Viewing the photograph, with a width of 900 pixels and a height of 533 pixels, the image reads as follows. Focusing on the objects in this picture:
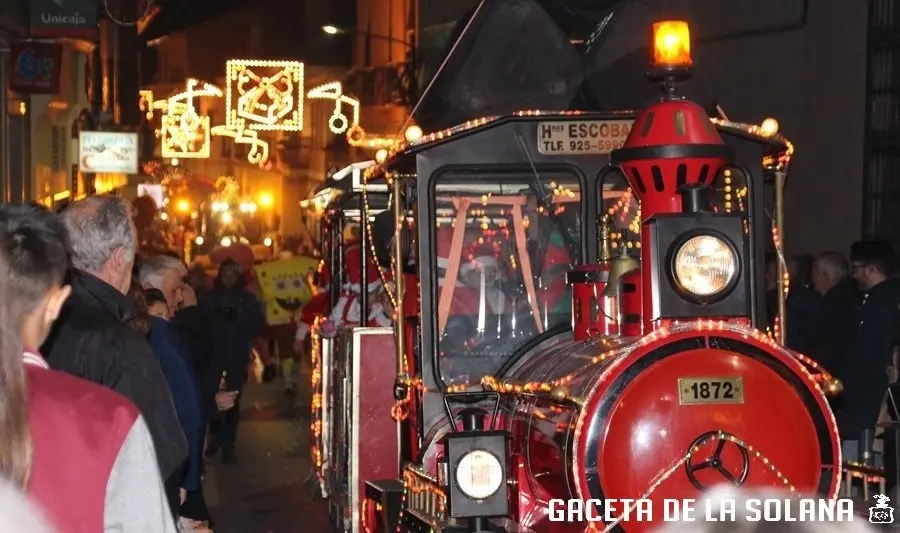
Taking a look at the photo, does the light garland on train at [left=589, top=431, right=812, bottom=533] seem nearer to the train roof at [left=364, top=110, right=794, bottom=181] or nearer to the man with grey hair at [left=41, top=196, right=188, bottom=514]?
the man with grey hair at [left=41, top=196, right=188, bottom=514]

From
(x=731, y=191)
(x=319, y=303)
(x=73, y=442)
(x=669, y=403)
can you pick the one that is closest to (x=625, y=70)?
(x=731, y=191)

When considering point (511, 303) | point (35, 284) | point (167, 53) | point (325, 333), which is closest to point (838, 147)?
point (325, 333)

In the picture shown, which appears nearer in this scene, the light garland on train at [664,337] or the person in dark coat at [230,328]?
the light garland on train at [664,337]

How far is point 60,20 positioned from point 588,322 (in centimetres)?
1514

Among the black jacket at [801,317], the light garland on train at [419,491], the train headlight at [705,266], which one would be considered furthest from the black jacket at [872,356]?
the train headlight at [705,266]

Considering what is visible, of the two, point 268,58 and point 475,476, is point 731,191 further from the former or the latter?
point 268,58

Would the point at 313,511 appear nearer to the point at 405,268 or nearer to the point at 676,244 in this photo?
the point at 405,268

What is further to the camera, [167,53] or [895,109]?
[167,53]

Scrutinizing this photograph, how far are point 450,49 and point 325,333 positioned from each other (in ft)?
9.20

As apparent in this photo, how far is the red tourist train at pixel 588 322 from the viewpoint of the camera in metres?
5.11

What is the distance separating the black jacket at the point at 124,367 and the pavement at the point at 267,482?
613cm

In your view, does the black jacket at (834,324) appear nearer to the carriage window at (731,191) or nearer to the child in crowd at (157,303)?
the carriage window at (731,191)

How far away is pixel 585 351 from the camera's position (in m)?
5.81

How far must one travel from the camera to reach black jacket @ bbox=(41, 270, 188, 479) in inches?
189
